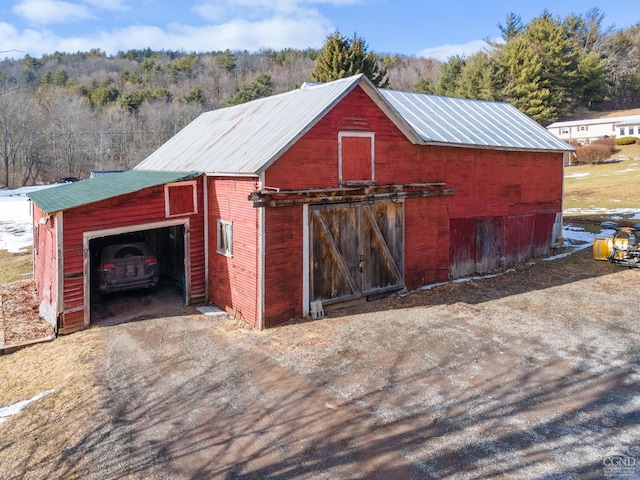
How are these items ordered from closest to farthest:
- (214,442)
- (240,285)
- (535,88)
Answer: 1. (214,442)
2. (240,285)
3. (535,88)

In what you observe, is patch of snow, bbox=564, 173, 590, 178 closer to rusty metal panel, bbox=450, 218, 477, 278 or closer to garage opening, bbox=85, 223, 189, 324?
rusty metal panel, bbox=450, 218, 477, 278

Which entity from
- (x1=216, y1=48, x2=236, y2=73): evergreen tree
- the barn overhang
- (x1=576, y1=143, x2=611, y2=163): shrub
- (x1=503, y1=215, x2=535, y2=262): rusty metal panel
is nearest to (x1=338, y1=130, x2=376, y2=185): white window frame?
the barn overhang

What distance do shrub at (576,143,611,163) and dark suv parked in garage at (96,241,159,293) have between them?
51857 millimetres

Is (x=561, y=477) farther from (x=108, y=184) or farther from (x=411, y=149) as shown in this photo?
(x=108, y=184)

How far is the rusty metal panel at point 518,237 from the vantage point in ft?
61.7

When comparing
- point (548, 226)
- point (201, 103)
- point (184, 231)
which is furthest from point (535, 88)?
point (184, 231)

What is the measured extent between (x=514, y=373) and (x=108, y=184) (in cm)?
1262

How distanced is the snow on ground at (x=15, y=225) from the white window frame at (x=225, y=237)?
1495 centimetres

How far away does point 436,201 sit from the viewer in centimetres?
1620

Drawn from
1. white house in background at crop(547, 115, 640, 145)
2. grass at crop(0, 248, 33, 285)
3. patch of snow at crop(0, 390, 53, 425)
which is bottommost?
patch of snow at crop(0, 390, 53, 425)

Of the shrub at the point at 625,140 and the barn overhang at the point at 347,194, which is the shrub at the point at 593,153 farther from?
the barn overhang at the point at 347,194

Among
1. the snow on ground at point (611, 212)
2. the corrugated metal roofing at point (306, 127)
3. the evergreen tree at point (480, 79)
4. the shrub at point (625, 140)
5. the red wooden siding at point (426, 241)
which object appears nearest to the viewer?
the corrugated metal roofing at point (306, 127)

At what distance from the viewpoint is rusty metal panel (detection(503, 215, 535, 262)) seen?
18.8 meters

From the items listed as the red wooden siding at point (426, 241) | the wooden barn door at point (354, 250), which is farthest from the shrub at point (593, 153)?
the wooden barn door at point (354, 250)
